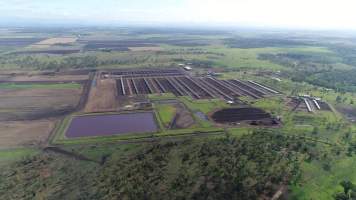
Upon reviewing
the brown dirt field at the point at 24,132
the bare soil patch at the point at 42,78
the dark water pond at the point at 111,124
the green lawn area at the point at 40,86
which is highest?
the bare soil patch at the point at 42,78

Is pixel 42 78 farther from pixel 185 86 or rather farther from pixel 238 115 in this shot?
pixel 238 115

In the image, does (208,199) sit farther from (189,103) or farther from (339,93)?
(339,93)

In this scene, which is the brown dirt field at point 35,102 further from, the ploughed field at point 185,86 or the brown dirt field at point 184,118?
the brown dirt field at point 184,118

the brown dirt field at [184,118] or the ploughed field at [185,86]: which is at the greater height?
the ploughed field at [185,86]

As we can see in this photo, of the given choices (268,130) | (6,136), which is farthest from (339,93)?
(6,136)

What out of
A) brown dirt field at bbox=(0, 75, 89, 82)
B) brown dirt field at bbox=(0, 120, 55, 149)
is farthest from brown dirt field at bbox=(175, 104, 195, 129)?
brown dirt field at bbox=(0, 75, 89, 82)

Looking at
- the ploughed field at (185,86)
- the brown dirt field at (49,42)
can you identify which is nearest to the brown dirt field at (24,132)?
the ploughed field at (185,86)
